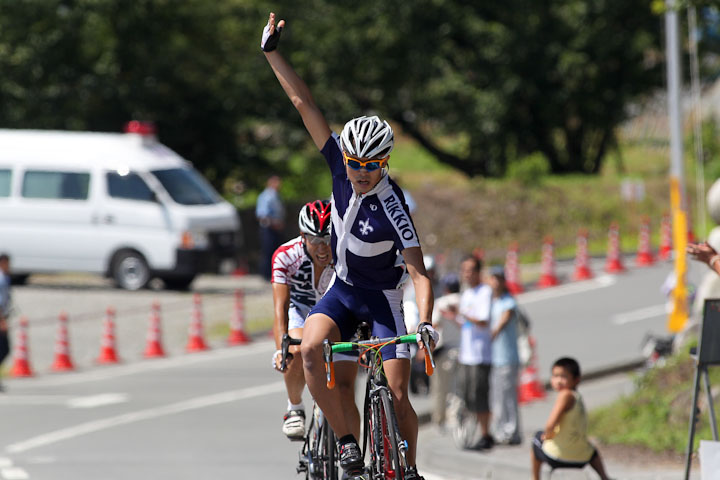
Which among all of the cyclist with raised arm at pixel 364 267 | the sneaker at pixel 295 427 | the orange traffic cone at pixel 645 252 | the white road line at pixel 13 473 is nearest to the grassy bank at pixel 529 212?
the orange traffic cone at pixel 645 252

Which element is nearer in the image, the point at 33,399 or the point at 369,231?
the point at 369,231

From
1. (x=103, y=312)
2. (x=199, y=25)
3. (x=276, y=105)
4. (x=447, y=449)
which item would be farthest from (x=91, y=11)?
(x=447, y=449)

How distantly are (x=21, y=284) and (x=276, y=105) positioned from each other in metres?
13.9

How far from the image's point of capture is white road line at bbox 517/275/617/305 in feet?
83.5

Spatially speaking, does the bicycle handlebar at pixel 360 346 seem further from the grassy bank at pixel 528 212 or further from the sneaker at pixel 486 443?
the grassy bank at pixel 528 212

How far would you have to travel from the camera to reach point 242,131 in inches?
1518

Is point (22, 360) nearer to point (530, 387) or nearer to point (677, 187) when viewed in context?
point (530, 387)

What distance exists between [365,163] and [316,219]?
3.32 ft

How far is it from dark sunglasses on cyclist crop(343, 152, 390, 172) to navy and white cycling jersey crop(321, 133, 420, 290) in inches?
4.8

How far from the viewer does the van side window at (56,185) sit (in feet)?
86.3

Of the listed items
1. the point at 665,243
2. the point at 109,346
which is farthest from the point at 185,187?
the point at 665,243

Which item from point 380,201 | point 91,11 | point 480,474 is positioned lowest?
point 480,474

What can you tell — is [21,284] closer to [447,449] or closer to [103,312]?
[103,312]

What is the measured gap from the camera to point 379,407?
7.14 metres
